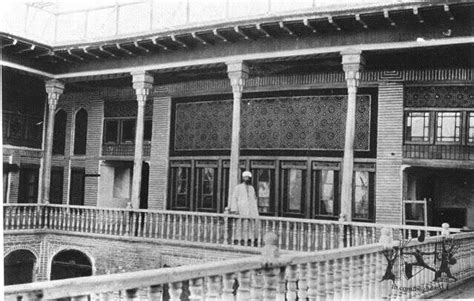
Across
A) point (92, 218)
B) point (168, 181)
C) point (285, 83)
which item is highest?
point (285, 83)

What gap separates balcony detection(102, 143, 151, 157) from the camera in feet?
60.8

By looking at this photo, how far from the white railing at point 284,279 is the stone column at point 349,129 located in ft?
10.9

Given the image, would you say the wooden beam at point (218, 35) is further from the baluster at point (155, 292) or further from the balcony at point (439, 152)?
the baluster at point (155, 292)

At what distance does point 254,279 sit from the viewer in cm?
483

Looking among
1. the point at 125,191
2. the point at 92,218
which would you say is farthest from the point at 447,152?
the point at 125,191

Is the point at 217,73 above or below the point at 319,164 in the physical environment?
above

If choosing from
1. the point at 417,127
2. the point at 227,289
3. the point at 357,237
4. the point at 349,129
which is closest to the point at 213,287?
the point at 227,289

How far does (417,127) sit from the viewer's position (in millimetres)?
14391

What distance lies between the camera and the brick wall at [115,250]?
13.8 metres

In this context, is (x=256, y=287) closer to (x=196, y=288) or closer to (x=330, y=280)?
(x=196, y=288)

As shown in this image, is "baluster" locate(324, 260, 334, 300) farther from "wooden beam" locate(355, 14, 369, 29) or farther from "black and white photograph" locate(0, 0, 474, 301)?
"wooden beam" locate(355, 14, 369, 29)

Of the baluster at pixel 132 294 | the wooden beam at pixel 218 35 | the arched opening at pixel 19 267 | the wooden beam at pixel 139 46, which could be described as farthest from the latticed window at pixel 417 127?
the baluster at pixel 132 294

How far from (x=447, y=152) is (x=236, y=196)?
5.39 m

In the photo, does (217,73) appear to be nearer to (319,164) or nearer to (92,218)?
(319,164)
